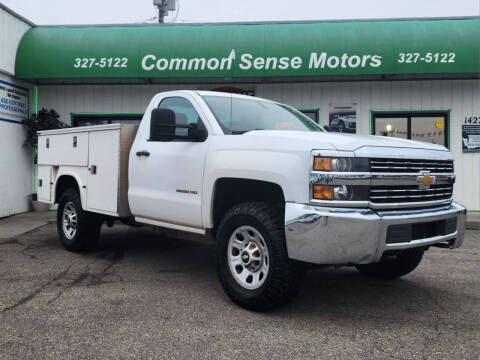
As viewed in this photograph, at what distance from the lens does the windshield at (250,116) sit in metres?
4.66

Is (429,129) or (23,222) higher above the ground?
(429,129)

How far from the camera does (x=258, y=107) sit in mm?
5152

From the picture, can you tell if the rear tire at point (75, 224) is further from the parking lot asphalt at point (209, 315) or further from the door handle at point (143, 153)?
the door handle at point (143, 153)

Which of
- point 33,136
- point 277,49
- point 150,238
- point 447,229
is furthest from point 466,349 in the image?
point 33,136

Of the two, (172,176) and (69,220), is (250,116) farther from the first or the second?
(69,220)

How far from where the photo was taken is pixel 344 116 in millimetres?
11766

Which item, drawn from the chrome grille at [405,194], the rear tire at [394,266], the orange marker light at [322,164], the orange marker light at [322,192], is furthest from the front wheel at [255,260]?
the rear tire at [394,266]

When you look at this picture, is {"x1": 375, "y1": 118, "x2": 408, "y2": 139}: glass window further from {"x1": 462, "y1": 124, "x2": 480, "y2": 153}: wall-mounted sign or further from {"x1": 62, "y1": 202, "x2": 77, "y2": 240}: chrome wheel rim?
{"x1": 62, "y1": 202, "x2": 77, "y2": 240}: chrome wheel rim

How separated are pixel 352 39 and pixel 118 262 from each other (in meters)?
7.58

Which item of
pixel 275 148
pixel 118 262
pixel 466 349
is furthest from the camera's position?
pixel 118 262

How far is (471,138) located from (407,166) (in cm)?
874

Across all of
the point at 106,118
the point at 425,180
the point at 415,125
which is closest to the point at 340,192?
the point at 425,180

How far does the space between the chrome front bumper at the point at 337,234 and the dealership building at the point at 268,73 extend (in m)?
7.68

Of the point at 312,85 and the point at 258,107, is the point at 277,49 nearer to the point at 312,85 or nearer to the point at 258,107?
the point at 312,85
